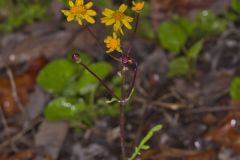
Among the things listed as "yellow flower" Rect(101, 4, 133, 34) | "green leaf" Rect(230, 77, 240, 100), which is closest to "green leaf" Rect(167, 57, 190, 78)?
"green leaf" Rect(230, 77, 240, 100)

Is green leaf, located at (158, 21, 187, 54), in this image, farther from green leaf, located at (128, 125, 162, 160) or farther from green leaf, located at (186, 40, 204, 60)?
green leaf, located at (128, 125, 162, 160)

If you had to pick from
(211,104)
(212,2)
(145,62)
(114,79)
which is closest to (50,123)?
(114,79)

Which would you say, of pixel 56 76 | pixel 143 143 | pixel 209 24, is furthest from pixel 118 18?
pixel 209 24

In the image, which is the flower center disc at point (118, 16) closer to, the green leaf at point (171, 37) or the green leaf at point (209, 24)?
the green leaf at point (171, 37)

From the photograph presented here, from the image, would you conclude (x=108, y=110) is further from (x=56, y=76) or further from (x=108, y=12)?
(x=108, y=12)

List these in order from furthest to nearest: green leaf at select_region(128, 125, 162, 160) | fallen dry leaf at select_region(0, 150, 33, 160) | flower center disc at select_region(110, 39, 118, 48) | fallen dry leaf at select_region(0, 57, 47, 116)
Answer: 1. fallen dry leaf at select_region(0, 57, 47, 116)
2. fallen dry leaf at select_region(0, 150, 33, 160)
3. green leaf at select_region(128, 125, 162, 160)
4. flower center disc at select_region(110, 39, 118, 48)

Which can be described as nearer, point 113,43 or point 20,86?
point 113,43
